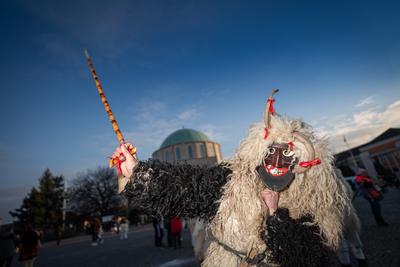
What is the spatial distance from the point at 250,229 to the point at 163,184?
652mm

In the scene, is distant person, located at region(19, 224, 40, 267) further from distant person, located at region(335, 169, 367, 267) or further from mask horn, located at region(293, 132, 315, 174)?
mask horn, located at region(293, 132, 315, 174)

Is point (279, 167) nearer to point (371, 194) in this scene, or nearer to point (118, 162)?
point (118, 162)

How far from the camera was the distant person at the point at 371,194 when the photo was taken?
6.54 meters

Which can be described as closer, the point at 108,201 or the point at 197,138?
the point at 108,201

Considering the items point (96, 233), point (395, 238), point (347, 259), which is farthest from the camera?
point (96, 233)

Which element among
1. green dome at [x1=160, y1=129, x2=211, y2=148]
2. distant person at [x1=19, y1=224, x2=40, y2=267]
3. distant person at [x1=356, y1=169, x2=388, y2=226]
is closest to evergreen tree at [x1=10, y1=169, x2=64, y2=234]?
green dome at [x1=160, y1=129, x2=211, y2=148]

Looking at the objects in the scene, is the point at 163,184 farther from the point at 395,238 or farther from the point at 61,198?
the point at 61,198

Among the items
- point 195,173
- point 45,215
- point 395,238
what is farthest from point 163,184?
point 45,215

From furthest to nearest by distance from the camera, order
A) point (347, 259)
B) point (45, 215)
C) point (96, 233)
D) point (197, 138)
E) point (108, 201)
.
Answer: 1. point (197, 138)
2. point (108, 201)
3. point (45, 215)
4. point (96, 233)
5. point (347, 259)

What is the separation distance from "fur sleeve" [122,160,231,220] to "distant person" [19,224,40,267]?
7870mm

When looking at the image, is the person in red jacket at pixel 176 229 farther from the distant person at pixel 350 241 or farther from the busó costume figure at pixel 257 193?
the busó costume figure at pixel 257 193

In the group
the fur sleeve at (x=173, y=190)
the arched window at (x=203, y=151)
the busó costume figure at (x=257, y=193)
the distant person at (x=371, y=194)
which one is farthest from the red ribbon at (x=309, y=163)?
the arched window at (x=203, y=151)

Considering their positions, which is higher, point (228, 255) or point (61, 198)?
point (61, 198)

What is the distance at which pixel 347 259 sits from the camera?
11.9ft
